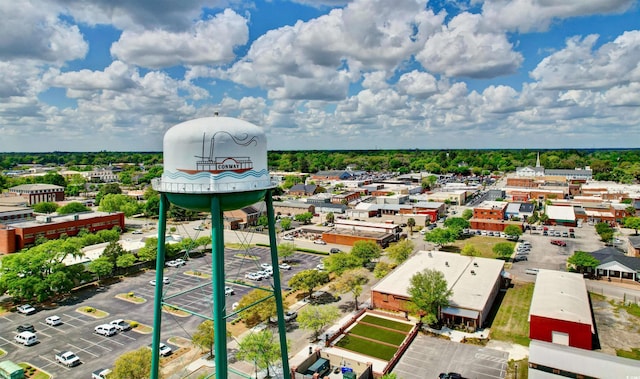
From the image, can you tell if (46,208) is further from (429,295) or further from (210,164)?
(210,164)

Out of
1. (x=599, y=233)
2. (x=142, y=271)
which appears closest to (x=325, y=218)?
(x=142, y=271)

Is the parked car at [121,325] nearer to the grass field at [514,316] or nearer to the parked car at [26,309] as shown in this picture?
the parked car at [26,309]

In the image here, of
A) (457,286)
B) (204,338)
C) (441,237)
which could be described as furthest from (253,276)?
→ (441,237)

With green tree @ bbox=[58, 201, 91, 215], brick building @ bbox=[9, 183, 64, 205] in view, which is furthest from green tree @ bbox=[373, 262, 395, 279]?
brick building @ bbox=[9, 183, 64, 205]

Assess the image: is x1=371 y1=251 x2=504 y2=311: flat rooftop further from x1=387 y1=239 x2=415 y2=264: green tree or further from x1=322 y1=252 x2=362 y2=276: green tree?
x1=322 y1=252 x2=362 y2=276: green tree

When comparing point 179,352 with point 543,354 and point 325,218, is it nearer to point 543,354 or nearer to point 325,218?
point 543,354

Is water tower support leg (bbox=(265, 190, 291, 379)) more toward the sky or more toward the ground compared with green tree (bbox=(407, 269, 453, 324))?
more toward the sky

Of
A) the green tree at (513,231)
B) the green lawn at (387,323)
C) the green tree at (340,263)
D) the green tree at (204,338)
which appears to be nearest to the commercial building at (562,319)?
the green lawn at (387,323)
